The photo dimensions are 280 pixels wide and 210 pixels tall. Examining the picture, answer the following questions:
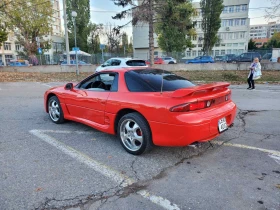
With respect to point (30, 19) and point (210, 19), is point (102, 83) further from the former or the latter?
point (210, 19)

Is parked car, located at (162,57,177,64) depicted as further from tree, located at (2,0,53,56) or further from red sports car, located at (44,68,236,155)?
red sports car, located at (44,68,236,155)

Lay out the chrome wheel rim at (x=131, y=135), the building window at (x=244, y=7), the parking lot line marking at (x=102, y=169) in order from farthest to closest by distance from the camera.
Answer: the building window at (x=244, y=7) → the chrome wheel rim at (x=131, y=135) → the parking lot line marking at (x=102, y=169)

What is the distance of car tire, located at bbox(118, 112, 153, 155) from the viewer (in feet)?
10.7

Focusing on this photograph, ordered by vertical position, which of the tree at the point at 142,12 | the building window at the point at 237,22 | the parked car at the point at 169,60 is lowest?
the parked car at the point at 169,60

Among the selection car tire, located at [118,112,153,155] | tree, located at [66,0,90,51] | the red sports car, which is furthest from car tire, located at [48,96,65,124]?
tree, located at [66,0,90,51]

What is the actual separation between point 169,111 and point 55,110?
3.24m

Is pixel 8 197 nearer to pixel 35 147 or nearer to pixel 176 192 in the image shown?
pixel 35 147

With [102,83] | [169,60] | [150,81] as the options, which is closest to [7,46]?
[169,60]

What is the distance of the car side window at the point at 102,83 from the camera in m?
3.88

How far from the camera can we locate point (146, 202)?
237 cm

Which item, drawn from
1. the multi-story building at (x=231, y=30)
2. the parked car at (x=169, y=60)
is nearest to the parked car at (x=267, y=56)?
the parked car at (x=169, y=60)

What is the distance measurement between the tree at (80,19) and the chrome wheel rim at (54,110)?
142 ft

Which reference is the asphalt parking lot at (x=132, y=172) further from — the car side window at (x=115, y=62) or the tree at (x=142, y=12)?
the tree at (x=142, y=12)

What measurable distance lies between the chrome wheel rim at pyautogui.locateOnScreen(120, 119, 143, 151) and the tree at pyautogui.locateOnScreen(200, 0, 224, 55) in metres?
39.7
